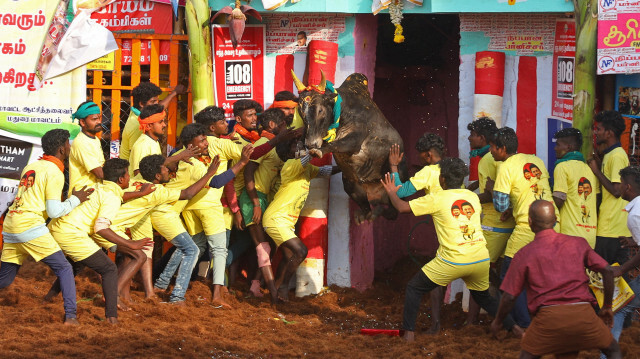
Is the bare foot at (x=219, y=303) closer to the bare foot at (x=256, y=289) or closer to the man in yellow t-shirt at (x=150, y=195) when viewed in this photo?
the bare foot at (x=256, y=289)

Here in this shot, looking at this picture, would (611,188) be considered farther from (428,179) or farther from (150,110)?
(150,110)

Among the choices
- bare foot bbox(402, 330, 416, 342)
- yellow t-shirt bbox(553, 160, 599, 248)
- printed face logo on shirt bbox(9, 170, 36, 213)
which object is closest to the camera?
bare foot bbox(402, 330, 416, 342)

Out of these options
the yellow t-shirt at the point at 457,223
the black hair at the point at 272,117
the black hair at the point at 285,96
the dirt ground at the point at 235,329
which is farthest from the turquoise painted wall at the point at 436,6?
the dirt ground at the point at 235,329

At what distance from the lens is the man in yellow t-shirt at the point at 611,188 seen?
8328mm

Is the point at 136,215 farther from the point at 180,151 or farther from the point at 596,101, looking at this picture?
the point at 596,101

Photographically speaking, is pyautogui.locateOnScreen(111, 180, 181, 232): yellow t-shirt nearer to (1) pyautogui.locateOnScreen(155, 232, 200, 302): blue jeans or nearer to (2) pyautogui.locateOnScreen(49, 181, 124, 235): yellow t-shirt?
(2) pyautogui.locateOnScreen(49, 181, 124, 235): yellow t-shirt

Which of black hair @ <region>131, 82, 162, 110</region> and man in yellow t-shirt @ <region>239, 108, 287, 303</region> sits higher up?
black hair @ <region>131, 82, 162, 110</region>

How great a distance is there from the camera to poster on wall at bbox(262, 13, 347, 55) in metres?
10.0

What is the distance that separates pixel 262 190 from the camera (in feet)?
32.1

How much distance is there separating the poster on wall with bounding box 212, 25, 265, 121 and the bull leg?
1628 millimetres

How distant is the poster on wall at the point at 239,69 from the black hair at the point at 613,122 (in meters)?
3.94

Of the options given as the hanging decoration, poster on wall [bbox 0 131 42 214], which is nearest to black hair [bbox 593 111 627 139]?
the hanging decoration

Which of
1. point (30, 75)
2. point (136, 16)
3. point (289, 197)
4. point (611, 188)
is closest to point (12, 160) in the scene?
point (30, 75)

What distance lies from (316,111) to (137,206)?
6.57 feet
